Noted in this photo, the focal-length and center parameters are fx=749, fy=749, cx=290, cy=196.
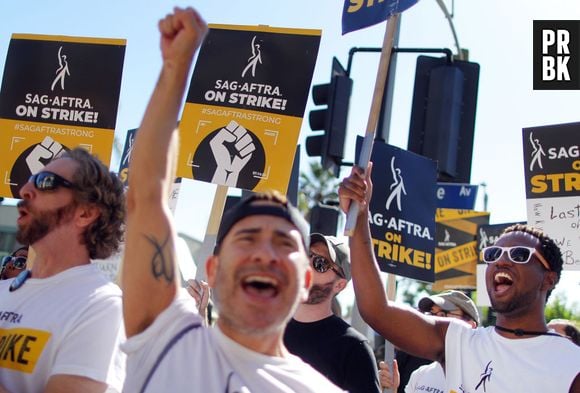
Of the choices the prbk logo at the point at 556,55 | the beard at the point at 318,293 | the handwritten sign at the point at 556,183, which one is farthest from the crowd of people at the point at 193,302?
the prbk logo at the point at 556,55

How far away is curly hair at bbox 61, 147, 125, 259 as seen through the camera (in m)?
2.87

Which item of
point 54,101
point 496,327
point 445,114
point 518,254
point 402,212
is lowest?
point 496,327

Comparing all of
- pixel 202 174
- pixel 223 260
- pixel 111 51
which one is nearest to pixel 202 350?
pixel 223 260

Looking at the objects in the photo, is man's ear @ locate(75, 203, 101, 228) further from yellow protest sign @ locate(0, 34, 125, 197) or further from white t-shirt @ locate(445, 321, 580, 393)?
yellow protest sign @ locate(0, 34, 125, 197)

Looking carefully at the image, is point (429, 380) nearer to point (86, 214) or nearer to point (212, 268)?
point (86, 214)

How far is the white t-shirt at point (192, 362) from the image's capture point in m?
1.95

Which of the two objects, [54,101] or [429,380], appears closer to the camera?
[429,380]

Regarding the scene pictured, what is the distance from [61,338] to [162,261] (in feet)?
2.01

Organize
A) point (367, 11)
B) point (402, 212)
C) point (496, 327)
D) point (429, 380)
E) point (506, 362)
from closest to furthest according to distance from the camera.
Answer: point (506, 362)
point (496, 327)
point (367, 11)
point (429, 380)
point (402, 212)

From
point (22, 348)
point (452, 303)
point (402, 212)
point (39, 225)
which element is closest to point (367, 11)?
point (402, 212)

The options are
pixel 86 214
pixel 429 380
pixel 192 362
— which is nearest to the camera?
pixel 192 362

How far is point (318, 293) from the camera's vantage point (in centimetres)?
395

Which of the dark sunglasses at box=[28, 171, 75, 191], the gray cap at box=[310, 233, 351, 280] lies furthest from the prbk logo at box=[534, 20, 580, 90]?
the dark sunglasses at box=[28, 171, 75, 191]

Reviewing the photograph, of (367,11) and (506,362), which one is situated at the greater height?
(367,11)
